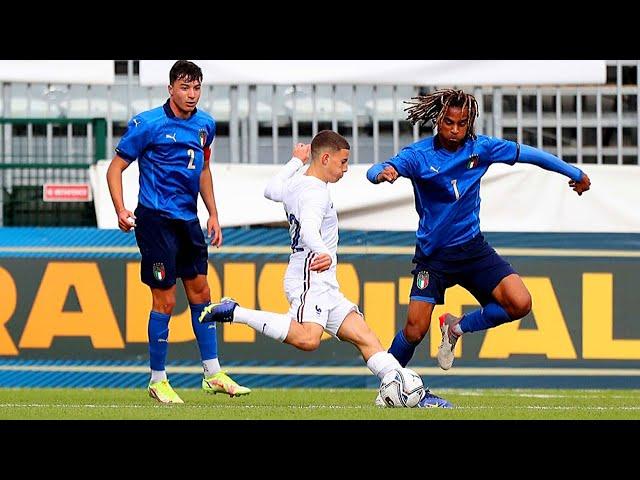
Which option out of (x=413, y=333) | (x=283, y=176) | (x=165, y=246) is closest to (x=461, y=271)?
(x=413, y=333)

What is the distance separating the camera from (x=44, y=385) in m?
12.6

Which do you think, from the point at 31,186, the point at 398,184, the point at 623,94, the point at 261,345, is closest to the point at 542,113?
the point at 623,94

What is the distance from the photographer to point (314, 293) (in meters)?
9.81

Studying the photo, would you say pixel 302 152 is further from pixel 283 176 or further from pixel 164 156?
pixel 164 156

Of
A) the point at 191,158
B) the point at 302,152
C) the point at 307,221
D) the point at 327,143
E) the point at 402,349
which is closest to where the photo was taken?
the point at 307,221

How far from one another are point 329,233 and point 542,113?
5217 millimetres

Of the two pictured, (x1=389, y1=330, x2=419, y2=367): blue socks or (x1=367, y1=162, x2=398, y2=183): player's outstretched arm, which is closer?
(x1=367, y1=162, x2=398, y2=183): player's outstretched arm

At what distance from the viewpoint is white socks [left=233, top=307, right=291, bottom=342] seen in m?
9.75

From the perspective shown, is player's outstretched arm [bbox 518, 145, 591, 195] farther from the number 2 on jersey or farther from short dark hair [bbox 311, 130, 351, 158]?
the number 2 on jersey

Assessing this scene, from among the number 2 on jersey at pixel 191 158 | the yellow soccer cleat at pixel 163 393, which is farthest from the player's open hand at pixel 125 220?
the yellow soccer cleat at pixel 163 393

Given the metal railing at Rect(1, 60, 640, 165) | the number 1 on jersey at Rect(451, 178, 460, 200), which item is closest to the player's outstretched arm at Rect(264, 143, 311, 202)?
the number 1 on jersey at Rect(451, 178, 460, 200)

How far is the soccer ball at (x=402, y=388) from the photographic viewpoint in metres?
9.78

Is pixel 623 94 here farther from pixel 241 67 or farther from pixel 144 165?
pixel 144 165

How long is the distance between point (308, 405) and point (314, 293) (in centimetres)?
113
